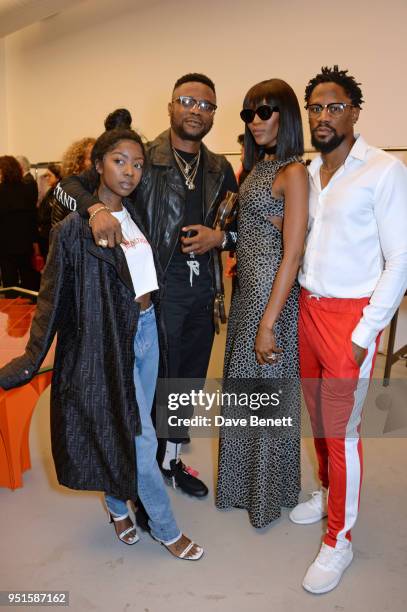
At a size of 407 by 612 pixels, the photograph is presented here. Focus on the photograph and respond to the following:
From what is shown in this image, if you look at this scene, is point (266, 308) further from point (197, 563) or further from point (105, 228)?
point (197, 563)

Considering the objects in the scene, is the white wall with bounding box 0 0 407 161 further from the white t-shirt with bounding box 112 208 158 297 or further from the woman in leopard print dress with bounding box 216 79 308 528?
the white t-shirt with bounding box 112 208 158 297

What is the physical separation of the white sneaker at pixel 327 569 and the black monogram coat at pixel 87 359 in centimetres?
67

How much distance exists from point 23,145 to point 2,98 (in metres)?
0.72

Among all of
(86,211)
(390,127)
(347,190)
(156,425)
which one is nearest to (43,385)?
(156,425)

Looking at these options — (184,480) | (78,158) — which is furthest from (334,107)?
(78,158)

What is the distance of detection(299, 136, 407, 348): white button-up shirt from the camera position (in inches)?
63.2

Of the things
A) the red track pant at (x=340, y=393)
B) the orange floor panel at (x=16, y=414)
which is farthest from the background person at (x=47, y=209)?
the red track pant at (x=340, y=393)

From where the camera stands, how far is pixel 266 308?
1.86 metres

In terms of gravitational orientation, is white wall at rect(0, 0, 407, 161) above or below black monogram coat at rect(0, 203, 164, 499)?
above

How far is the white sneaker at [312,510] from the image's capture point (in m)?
2.12

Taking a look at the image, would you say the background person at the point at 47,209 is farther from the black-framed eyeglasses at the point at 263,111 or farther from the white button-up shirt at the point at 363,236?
the white button-up shirt at the point at 363,236

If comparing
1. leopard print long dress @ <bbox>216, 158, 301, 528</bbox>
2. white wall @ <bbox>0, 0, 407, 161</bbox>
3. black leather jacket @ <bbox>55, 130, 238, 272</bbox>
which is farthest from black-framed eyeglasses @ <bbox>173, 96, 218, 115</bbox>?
white wall @ <bbox>0, 0, 407, 161</bbox>

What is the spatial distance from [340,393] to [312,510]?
0.67m

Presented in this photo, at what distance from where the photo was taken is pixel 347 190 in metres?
1.66
